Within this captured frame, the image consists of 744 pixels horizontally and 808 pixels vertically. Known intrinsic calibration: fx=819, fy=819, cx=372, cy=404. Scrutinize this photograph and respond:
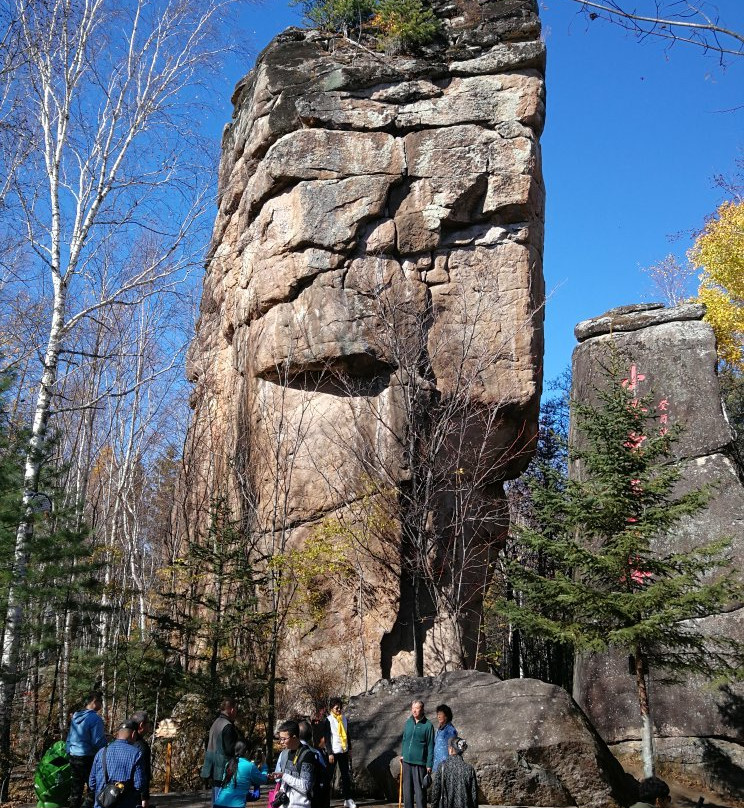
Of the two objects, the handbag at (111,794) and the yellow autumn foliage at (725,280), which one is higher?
the yellow autumn foliage at (725,280)

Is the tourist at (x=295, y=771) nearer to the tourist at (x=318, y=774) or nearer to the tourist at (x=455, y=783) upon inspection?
the tourist at (x=318, y=774)

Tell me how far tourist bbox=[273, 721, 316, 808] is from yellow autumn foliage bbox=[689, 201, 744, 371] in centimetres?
2130

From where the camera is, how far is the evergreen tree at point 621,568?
1059 cm

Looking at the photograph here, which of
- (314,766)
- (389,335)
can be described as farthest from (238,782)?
(389,335)

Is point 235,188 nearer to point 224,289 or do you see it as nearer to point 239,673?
point 224,289

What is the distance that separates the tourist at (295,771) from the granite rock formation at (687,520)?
7.64 m

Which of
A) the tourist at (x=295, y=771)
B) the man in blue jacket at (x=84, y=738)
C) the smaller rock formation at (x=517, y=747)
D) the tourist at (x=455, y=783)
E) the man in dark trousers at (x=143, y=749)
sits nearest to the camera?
the tourist at (x=295, y=771)

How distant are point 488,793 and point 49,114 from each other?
420 inches

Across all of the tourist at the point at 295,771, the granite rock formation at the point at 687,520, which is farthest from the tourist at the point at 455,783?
the granite rock formation at the point at 687,520

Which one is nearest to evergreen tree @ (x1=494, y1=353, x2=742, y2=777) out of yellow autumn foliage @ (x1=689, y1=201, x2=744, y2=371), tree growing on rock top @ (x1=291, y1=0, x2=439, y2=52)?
tree growing on rock top @ (x1=291, y1=0, x2=439, y2=52)

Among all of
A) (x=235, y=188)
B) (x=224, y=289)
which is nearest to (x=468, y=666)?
(x=224, y=289)

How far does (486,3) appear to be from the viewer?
19.8m

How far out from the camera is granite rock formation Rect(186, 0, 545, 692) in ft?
52.5

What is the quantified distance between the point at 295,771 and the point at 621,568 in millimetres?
6330
